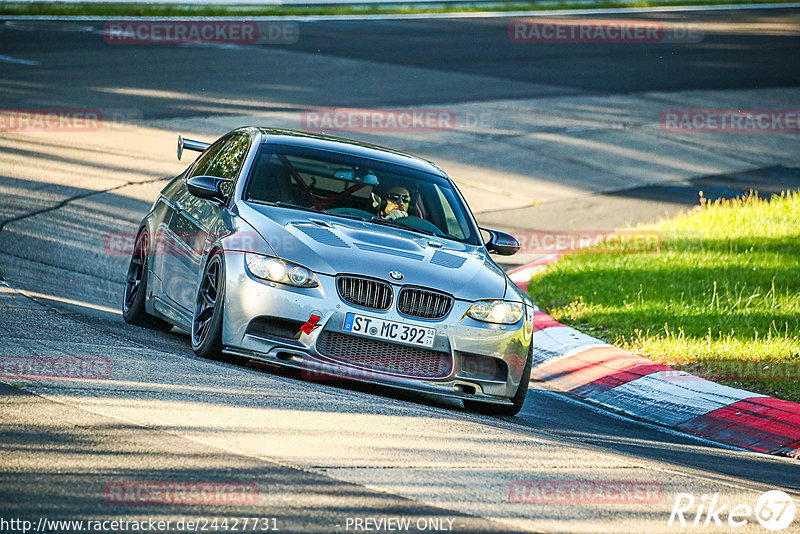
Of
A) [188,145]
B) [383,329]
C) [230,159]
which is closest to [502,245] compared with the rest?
[383,329]

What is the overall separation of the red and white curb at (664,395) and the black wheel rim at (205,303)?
10.1 feet

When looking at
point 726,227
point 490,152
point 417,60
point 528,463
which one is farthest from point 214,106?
point 528,463

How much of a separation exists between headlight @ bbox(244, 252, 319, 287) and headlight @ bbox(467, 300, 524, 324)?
1.04 m

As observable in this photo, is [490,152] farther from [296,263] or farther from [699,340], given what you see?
[296,263]

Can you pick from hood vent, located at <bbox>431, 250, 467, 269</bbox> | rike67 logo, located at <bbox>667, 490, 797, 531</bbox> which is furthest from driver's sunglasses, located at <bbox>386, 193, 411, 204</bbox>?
→ rike67 logo, located at <bbox>667, 490, 797, 531</bbox>

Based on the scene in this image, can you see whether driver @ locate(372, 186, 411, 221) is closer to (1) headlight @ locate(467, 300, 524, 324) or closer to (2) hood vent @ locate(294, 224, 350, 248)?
(2) hood vent @ locate(294, 224, 350, 248)

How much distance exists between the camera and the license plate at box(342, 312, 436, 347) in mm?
6688

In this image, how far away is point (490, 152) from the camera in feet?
60.8

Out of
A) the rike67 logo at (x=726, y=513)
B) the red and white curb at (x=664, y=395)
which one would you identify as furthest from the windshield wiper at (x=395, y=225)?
the rike67 logo at (x=726, y=513)

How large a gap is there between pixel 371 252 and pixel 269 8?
27.2 m

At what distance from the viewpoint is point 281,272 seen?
679cm

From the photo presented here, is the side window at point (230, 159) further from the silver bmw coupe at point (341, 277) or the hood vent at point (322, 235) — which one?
the hood vent at point (322, 235)

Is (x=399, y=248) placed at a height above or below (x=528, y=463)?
above

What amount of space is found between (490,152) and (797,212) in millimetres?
5822
